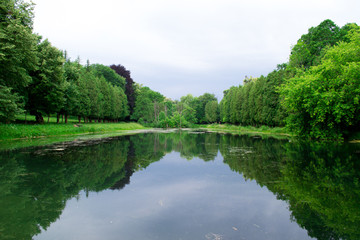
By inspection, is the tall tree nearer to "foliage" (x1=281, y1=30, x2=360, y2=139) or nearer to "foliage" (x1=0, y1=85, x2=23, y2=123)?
"foliage" (x1=0, y1=85, x2=23, y2=123)

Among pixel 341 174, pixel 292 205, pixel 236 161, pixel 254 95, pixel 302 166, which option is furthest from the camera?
pixel 254 95

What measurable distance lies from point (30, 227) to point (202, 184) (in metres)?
4.23

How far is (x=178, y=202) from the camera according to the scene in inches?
192

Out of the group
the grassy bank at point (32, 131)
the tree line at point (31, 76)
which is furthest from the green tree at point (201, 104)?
the grassy bank at point (32, 131)

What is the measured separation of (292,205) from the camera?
4621mm

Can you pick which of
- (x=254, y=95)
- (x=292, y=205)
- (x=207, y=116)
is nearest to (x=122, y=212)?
(x=292, y=205)

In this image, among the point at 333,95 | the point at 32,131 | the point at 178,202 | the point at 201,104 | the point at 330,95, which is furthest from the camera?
the point at 201,104

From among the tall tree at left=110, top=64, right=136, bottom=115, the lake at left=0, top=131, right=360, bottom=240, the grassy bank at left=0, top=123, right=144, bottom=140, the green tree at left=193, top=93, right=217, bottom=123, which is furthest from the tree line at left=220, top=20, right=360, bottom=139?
the green tree at left=193, top=93, right=217, bottom=123

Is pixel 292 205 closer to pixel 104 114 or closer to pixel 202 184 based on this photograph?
pixel 202 184

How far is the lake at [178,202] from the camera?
3521 mm

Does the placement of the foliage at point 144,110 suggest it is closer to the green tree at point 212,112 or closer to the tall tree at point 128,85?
the tall tree at point 128,85

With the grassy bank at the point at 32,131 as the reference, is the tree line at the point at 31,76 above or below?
above

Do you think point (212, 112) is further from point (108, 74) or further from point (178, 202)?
point (178, 202)

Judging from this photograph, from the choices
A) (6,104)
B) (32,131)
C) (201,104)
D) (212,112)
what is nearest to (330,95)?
(6,104)
